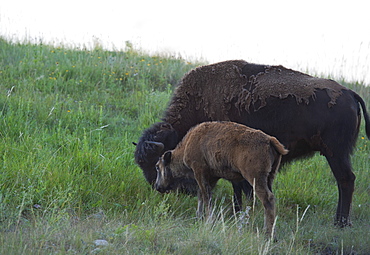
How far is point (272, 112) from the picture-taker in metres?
5.89

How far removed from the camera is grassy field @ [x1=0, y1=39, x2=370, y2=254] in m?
4.07

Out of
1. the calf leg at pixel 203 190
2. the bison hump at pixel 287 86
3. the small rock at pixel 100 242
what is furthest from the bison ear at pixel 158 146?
the small rock at pixel 100 242

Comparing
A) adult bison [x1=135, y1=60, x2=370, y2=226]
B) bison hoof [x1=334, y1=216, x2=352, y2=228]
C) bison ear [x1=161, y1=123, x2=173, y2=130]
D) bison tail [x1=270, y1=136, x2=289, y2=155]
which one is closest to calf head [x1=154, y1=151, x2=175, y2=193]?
adult bison [x1=135, y1=60, x2=370, y2=226]

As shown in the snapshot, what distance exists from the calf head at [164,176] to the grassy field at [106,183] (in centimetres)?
18

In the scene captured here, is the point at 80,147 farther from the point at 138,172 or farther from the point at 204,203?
the point at 204,203

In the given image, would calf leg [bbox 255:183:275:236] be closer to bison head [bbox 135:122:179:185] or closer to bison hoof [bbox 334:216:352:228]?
bison hoof [bbox 334:216:352:228]

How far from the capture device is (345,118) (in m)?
5.70

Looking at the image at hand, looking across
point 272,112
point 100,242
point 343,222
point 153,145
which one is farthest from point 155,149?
point 343,222

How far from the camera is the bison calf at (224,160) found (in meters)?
4.67

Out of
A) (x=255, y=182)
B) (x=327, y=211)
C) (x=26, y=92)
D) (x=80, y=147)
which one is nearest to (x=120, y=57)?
(x=26, y=92)

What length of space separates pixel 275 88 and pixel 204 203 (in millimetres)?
1727

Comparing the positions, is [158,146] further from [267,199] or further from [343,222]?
[343,222]

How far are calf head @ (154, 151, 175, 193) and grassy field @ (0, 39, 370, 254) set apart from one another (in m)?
0.18

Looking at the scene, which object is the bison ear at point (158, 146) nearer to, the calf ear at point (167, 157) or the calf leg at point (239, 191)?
the calf ear at point (167, 157)
